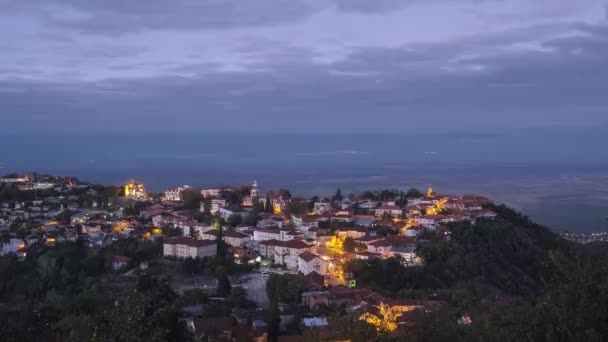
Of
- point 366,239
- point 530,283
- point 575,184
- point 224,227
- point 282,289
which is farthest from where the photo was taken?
point 575,184

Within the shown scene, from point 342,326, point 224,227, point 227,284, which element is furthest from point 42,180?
point 342,326

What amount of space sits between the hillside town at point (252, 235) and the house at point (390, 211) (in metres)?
0.11

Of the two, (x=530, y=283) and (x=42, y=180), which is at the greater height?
(x=42, y=180)

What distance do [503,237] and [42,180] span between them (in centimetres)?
3230

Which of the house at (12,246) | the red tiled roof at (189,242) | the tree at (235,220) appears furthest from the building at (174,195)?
the red tiled roof at (189,242)

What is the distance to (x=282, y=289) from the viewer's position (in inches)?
704

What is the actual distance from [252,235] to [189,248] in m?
4.09

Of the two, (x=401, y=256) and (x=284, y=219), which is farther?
(x=284, y=219)

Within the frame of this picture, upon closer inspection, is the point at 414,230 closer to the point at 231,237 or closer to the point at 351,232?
the point at 351,232

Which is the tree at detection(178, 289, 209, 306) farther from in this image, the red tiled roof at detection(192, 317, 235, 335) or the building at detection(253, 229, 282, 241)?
the building at detection(253, 229, 282, 241)

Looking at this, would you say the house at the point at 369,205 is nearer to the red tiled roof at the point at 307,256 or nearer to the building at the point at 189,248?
the red tiled roof at the point at 307,256

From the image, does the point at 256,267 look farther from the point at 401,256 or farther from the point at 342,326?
the point at 342,326

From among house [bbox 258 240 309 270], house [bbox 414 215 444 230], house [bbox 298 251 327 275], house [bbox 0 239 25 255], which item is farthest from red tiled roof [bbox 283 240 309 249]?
house [bbox 0 239 25 255]

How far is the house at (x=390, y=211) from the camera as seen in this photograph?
3081 centimetres
